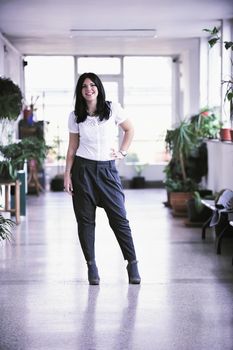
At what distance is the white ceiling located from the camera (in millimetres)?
7891

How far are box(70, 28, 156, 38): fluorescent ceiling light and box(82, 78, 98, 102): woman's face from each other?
519cm

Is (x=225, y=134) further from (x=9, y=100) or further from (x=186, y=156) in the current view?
(x=9, y=100)

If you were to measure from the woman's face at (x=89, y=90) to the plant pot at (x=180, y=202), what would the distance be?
4400 millimetres

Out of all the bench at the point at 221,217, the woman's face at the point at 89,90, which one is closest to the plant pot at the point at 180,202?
the bench at the point at 221,217

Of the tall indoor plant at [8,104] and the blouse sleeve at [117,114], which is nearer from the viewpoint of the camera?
the blouse sleeve at [117,114]

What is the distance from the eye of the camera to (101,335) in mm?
3713

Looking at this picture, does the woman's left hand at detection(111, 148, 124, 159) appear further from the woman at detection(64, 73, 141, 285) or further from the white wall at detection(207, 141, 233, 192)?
the white wall at detection(207, 141, 233, 192)

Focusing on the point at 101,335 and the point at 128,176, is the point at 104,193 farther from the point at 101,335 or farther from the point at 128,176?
the point at 128,176

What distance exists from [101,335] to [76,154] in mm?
1562

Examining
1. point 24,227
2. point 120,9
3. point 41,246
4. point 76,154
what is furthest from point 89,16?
point 76,154

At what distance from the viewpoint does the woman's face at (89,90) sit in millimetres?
4781

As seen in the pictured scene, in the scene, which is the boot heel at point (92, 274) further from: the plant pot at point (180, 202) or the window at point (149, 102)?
the window at point (149, 102)

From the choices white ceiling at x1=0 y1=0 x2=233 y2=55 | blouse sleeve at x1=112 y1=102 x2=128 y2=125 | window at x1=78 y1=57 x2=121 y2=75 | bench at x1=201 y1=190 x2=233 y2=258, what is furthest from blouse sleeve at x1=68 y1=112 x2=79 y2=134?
window at x1=78 y1=57 x2=121 y2=75

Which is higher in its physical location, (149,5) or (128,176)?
(149,5)
